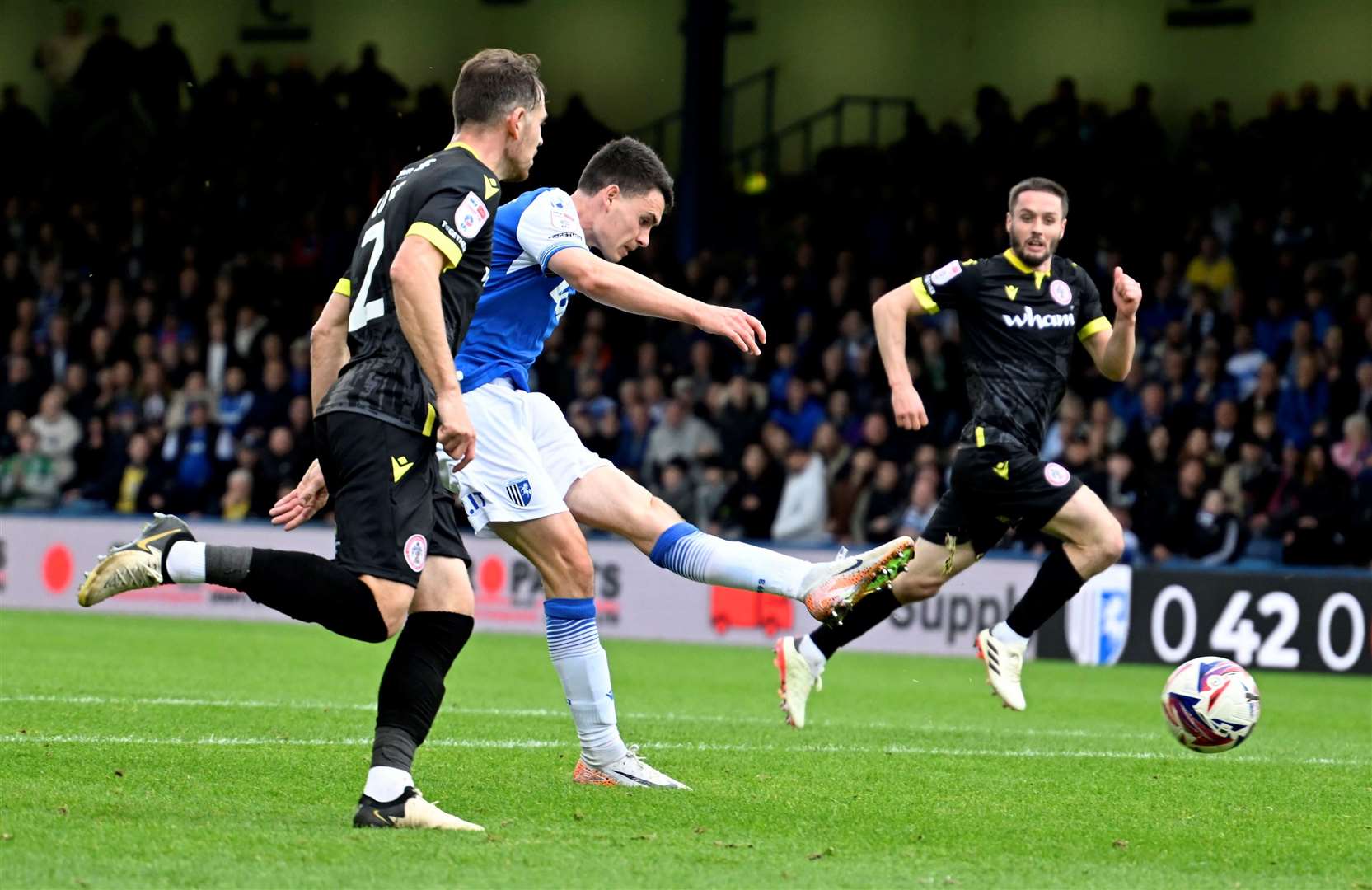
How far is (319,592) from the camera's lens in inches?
210

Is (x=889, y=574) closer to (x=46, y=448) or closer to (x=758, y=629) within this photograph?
(x=758, y=629)

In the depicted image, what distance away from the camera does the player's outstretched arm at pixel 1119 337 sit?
8.19 m

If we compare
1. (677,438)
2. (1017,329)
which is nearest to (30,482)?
(677,438)

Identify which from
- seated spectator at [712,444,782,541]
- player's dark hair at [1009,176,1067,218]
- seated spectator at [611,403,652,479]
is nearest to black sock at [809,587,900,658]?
player's dark hair at [1009,176,1067,218]

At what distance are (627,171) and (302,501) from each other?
166 centimetres

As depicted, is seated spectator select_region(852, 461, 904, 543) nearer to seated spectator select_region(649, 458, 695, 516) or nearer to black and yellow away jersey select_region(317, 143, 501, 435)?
seated spectator select_region(649, 458, 695, 516)

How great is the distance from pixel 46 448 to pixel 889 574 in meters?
17.0

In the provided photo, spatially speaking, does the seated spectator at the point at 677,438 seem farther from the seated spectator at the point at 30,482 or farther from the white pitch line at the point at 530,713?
the white pitch line at the point at 530,713

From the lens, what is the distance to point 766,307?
2138cm

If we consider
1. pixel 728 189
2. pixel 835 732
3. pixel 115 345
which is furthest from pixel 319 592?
pixel 728 189

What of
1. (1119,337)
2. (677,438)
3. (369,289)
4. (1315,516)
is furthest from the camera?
(677,438)

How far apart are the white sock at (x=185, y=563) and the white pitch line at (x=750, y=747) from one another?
2.22 metres

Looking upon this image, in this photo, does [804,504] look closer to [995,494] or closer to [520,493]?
[995,494]

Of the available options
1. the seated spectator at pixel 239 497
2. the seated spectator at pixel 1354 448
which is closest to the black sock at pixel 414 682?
the seated spectator at pixel 1354 448
